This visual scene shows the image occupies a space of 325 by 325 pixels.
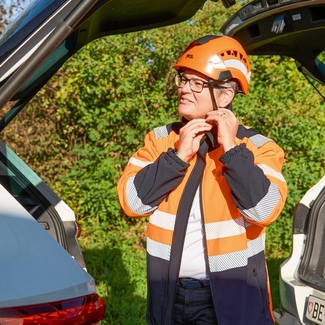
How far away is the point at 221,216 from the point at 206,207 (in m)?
0.08

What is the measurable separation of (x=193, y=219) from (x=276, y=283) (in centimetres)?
358

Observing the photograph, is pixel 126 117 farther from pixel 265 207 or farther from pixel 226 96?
pixel 265 207

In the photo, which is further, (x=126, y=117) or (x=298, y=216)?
(x=126, y=117)

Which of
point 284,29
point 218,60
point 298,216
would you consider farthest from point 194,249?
point 284,29

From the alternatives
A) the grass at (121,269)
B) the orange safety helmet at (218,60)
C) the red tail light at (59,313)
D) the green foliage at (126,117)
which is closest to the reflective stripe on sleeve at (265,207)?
the orange safety helmet at (218,60)

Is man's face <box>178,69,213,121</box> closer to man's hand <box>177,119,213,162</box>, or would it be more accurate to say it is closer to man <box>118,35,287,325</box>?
man <box>118,35,287,325</box>

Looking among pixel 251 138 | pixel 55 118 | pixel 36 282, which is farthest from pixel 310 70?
pixel 55 118

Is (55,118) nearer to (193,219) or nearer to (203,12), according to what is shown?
(203,12)

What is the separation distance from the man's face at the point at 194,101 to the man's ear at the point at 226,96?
2.7 inches

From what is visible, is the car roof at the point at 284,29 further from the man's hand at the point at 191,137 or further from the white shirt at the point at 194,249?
the white shirt at the point at 194,249

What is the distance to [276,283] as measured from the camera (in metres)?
Answer: 6.37

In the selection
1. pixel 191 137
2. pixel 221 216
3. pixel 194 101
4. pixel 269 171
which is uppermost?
pixel 194 101

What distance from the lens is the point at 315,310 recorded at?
3.60m

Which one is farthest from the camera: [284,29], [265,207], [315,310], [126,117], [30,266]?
[126,117]
